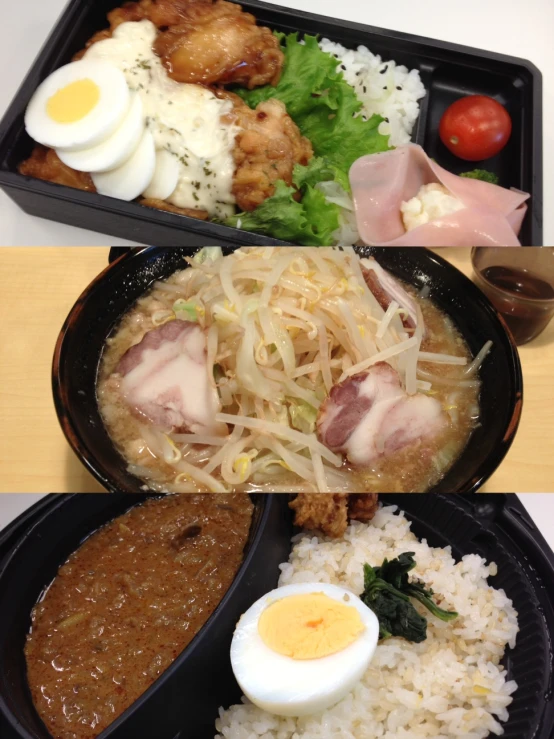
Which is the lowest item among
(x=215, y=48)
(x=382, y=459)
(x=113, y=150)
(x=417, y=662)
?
(x=417, y=662)

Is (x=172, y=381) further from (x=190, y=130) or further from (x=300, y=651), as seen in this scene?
(x=190, y=130)

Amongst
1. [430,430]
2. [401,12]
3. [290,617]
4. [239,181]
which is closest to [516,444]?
[430,430]

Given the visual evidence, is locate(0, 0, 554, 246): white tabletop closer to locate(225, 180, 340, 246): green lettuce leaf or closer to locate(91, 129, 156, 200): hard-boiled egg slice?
locate(91, 129, 156, 200): hard-boiled egg slice

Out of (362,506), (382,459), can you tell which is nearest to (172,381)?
(382,459)

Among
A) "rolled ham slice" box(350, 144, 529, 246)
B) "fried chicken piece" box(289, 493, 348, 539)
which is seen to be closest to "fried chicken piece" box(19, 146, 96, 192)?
"rolled ham slice" box(350, 144, 529, 246)

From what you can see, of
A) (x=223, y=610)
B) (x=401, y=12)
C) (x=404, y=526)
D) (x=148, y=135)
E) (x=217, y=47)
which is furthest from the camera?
(x=401, y=12)

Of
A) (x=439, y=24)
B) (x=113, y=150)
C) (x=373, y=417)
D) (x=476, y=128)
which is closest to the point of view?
(x=373, y=417)

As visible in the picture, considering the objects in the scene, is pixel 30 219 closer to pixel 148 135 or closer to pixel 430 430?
pixel 148 135
